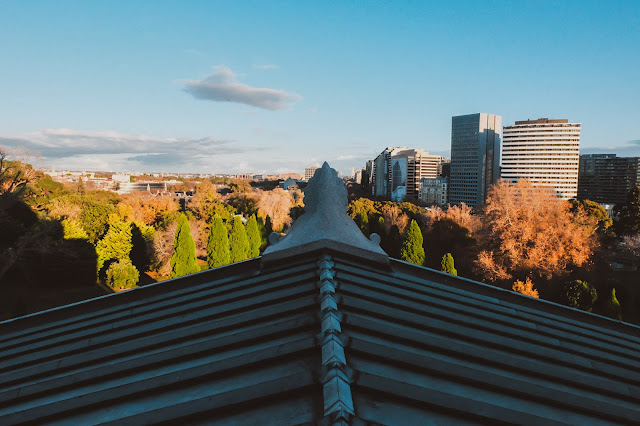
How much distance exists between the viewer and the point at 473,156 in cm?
→ 10706

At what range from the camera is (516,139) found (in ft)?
250

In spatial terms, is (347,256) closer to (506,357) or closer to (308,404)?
(506,357)

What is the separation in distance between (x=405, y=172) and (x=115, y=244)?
9276 centimetres

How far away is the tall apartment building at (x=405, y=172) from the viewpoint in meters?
109

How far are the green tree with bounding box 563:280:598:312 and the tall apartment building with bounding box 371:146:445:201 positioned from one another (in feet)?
272

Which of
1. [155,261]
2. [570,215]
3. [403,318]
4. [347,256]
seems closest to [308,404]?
[403,318]

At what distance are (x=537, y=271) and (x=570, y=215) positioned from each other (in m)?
5.79

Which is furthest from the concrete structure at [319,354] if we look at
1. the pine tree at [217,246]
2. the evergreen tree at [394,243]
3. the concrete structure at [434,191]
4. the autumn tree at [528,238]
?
the concrete structure at [434,191]

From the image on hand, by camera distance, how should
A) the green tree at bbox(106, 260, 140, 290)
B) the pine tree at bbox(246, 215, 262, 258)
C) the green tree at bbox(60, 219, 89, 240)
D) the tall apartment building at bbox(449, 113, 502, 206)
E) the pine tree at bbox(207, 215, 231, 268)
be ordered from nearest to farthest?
the green tree at bbox(106, 260, 140, 290) → the green tree at bbox(60, 219, 89, 240) → the pine tree at bbox(207, 215, 231, 268) → the pine tree at bbox(246, 215, 262, 258) → the tall apartment building at bbox(449, 113, 502, 206)

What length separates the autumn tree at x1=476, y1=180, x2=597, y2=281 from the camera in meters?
19.3

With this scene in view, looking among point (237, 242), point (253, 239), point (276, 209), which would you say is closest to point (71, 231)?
point (237, 242)

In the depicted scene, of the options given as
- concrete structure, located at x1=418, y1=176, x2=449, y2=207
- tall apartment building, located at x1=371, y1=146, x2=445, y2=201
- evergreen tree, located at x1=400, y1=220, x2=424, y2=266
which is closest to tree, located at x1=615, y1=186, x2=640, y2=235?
evergreen tree, located at x1=400, y1=220, x2=424, y2=266

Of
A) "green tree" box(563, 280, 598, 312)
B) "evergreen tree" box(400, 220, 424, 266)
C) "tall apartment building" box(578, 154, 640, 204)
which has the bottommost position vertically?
"green tree" box(563, 280, 598, 312)

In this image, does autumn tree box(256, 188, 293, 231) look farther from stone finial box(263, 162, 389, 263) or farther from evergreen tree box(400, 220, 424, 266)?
stone finial box(263, 162, 389, 263)
